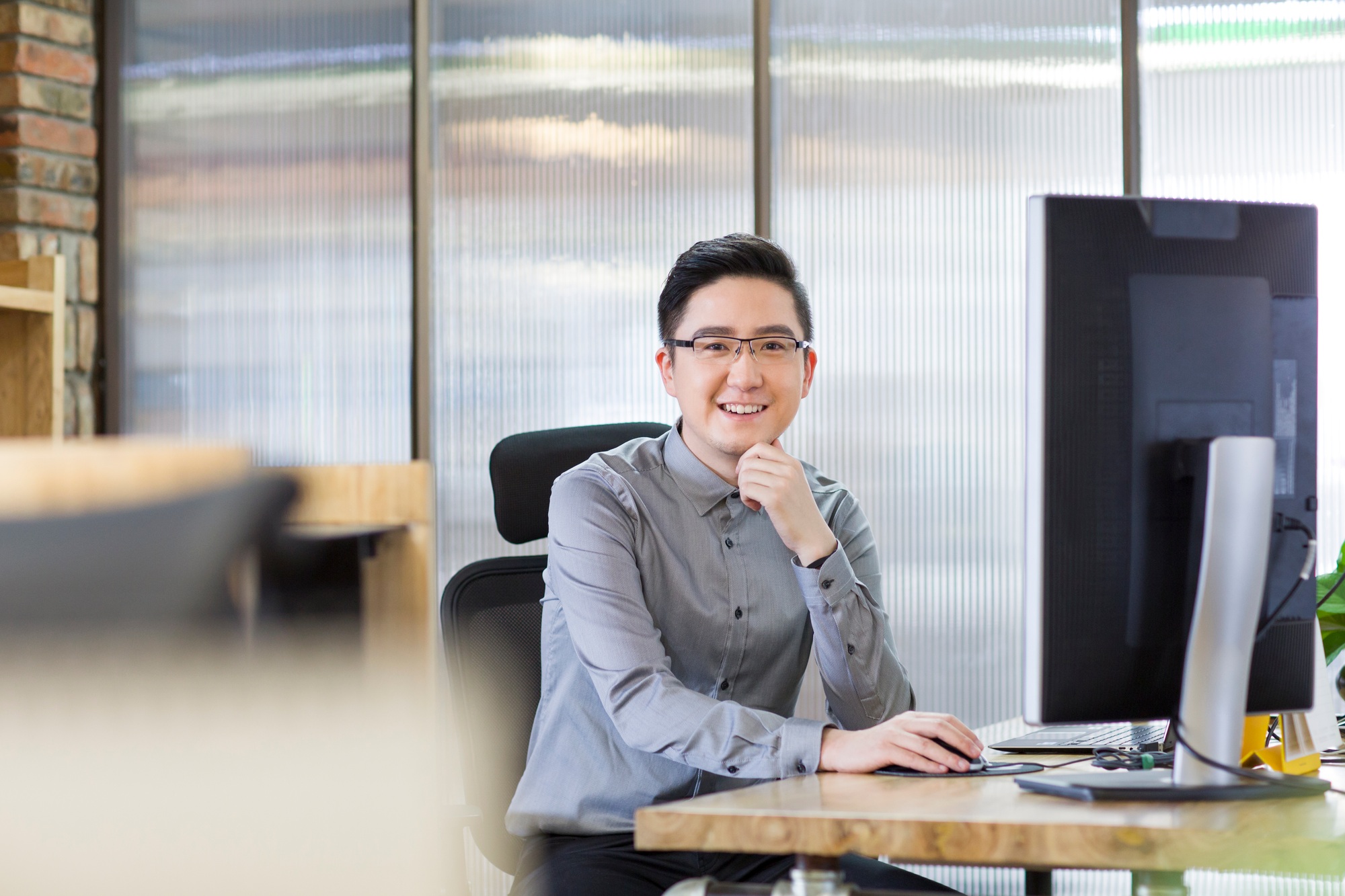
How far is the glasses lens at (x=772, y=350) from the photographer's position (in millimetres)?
1723

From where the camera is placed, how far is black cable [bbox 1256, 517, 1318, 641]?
46.5 inches

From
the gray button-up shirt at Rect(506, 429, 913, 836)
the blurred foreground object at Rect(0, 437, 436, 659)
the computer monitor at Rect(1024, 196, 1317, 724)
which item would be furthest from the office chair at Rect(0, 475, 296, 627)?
the gray button-up shirt at Rect(506, 429, 913, 836)

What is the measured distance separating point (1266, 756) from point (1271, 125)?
1846mm

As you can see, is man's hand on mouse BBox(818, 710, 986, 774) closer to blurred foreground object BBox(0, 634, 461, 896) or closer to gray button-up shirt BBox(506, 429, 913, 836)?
gray button-up shirt BBox(506, 429, 913, 836)

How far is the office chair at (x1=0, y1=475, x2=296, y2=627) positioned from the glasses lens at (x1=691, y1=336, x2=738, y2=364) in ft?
3.98

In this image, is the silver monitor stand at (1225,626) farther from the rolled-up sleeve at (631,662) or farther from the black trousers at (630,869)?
the black trousers at (630,869)

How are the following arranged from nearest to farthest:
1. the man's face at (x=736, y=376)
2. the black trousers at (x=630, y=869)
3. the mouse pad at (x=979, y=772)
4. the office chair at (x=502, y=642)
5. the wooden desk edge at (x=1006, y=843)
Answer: the wooden desk edge at (x=1006, y=843), the mouse pad at (x=979, y=772), the black trousers at (x=630, y=869), the man's face at (x=736, y=376), the office chair at (x=502, y=642)

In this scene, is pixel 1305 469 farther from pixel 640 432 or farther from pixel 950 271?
pixel 950 271

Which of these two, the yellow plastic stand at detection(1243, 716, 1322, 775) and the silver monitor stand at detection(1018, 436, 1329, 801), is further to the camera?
the yellow plastic stand at detection(1243, 716, 1322, 775)

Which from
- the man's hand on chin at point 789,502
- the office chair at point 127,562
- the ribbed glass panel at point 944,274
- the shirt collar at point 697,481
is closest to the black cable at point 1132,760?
the man's hand on chin at point 789,502

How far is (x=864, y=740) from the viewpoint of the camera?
1.31 metres

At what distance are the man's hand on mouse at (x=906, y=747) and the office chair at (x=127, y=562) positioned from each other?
0.88 meters

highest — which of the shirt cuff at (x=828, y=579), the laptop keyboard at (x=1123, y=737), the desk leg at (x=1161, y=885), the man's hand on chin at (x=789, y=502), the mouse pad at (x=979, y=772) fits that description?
the man's hand on chin at (x=789, y=502)

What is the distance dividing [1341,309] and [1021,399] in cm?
67
